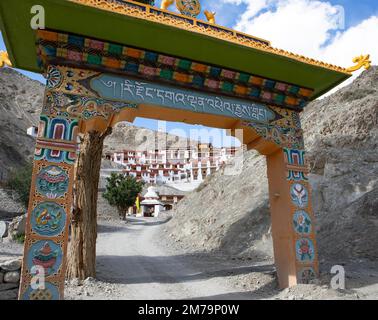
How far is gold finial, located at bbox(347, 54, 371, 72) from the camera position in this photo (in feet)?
22.9

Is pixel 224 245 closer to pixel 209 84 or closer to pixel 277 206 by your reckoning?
pixel 277 206

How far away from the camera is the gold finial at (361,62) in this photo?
698 cm

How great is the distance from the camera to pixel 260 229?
13586 mm

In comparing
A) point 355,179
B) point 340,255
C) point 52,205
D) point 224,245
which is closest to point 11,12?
point 52,205

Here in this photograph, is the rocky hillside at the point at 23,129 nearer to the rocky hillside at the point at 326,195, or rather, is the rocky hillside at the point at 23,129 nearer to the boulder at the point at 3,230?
the boulder at the point at 3,230

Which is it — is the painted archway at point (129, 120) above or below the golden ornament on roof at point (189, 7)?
below


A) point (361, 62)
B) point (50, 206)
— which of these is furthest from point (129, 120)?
point (361, 62)

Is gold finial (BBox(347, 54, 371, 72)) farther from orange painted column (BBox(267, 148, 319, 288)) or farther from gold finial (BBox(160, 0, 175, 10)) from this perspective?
gold finial (BBox(160, 0, 175, 10))

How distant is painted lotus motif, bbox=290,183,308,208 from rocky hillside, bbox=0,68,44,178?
30.7 metres

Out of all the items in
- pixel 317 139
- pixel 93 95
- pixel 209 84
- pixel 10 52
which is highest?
pixel 317 139

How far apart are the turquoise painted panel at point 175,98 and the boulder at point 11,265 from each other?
317cm

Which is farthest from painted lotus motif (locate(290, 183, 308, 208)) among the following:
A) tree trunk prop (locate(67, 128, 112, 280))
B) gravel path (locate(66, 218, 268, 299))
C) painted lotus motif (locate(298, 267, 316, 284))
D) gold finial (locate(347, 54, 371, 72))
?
tree trunk prop (locate(67, 128, 112, 280))

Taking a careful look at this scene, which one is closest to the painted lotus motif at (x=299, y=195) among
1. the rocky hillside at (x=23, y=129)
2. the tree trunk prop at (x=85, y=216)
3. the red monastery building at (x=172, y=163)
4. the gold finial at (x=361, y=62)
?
the gold finial at (x=361, y=62)

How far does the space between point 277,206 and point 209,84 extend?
3092 millimetres
